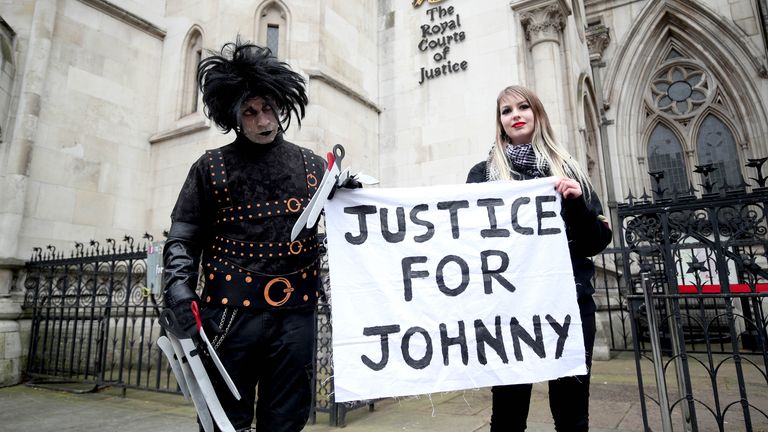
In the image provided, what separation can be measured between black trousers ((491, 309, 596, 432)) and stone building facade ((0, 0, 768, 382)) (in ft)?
24.9

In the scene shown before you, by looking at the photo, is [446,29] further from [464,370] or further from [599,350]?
[464,370]

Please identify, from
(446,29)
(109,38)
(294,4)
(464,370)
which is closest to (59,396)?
(464,370)

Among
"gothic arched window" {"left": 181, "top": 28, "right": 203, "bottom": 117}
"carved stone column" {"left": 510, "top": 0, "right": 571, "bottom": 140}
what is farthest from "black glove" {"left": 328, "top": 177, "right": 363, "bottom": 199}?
"gothic arched window" {"left": 181, "top": 28, "right": 203, "bottom": 117}

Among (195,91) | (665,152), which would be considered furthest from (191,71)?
(665,152)

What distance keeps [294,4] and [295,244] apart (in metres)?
9.25

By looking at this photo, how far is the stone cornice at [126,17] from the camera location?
31.9ft

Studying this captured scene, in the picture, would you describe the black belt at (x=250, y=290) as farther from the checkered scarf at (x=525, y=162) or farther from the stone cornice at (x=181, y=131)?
the stone cornice at (x=181, y=131)

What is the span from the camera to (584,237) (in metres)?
2.44

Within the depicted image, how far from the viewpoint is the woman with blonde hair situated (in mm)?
2268

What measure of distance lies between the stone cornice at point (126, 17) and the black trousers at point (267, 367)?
1070cm

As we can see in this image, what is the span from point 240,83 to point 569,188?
1779mm

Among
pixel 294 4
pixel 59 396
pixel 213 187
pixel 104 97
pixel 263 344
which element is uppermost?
pixel 294 4

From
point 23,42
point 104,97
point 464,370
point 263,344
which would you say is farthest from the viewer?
point 104,97

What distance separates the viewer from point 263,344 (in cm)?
210
